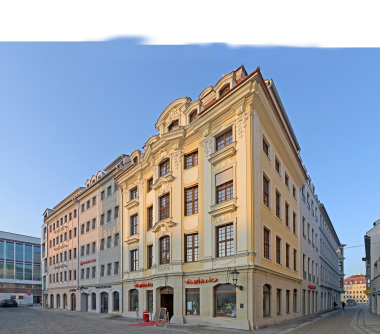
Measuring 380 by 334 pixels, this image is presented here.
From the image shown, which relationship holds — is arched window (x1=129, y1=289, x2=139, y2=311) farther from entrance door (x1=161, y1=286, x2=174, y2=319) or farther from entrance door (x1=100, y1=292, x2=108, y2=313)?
entrance door (x1=100, y1=292, x2=108, y2=313)

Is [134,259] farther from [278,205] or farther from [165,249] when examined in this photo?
[278,205]

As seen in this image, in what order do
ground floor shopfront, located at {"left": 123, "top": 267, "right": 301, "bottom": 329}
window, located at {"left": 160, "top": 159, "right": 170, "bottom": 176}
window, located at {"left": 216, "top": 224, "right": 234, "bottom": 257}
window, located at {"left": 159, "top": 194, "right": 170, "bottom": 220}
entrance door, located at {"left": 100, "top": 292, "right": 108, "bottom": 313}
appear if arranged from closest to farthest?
ground floor shopfront, located at {"left": 123, "top": 267, "right": 301, "bottom": 329}, window, located at {"left": 216, "top": 224, "right": 234, "bottom": 257}, window, located at {"left": 159, "top": 194, "right": 170, "bottom": 220}, window, located at {"left": 160, "top": 159, "right": 170, "bottom": 176}, entrance door, located at {"left": 100, "top": 292, "right": 108, "bottom": 313}

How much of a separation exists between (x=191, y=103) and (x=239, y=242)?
12.0 metres

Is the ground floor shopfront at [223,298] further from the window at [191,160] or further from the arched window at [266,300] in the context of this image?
the window at [191,160]

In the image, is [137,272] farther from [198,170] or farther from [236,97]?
[236,97]

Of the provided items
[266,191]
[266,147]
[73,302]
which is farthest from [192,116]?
[73,302]

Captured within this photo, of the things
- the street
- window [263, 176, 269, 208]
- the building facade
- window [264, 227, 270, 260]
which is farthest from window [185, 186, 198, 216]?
the building facade

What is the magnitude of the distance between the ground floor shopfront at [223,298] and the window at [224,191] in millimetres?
4656

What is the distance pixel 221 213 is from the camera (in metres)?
25.4

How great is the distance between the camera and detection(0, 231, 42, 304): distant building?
93.1 m

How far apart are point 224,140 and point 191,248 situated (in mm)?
8019

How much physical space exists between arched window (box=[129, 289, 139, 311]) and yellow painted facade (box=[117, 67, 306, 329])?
0.29 ft

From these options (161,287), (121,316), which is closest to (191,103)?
(161,287)

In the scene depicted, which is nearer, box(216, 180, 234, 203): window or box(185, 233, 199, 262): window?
box(216, 180, 234, 203): window
